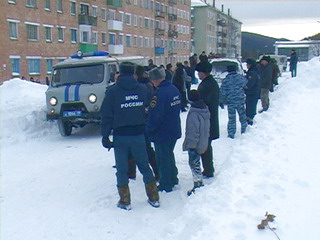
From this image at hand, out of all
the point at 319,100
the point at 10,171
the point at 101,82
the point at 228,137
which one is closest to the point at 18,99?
the point at 101,82

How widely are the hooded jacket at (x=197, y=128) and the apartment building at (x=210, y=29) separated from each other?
9020cm

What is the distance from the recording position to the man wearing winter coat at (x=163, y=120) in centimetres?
621

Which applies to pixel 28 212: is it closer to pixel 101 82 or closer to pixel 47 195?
pixel 47 195

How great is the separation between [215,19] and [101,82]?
102m

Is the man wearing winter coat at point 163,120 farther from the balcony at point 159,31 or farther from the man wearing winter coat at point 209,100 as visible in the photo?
the balcony at point 159,31

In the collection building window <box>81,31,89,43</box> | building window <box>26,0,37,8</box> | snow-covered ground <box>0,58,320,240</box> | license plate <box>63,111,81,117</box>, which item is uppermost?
building window <box>26,0,37,8</box>

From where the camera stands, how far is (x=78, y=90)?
11133 millimetres

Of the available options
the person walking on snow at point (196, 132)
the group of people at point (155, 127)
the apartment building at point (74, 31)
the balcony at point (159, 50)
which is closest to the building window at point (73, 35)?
the apartment building at point (74, 31)

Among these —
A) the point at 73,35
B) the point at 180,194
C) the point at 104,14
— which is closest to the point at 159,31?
the point at 104,14

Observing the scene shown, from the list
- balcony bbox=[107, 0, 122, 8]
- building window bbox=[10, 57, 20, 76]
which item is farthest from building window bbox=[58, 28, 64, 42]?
balcony bbox=[107, 0, 122, 8]

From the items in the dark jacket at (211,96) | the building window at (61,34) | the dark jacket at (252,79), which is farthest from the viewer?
the building window at (61,34)

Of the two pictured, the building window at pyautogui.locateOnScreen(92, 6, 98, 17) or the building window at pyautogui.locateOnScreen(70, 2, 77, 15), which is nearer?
the building window at pyautogui.locateOnScreen(70, 2, 77, 15)

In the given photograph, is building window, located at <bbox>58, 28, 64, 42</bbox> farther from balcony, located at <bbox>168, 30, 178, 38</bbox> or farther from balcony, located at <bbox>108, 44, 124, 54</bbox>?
balcony, located at <bbox>168, 30, 178, 38</bbox>

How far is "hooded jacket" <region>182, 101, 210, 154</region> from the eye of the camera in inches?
245
